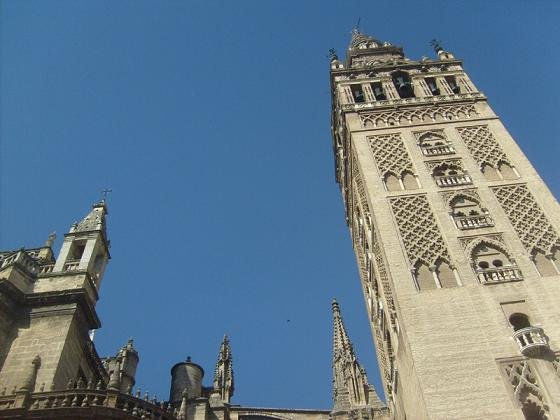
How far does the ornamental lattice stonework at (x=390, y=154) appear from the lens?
68.2ft

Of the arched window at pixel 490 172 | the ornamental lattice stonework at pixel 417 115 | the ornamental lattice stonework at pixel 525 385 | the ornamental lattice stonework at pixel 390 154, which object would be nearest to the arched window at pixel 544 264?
the ornamental lattice stonework at pixel 525 385

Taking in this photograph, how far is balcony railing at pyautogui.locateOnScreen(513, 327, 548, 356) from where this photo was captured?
13711 mm

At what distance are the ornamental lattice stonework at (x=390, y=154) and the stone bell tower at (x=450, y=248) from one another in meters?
0.06

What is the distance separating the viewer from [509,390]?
13.1m

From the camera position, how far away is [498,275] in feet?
52.7

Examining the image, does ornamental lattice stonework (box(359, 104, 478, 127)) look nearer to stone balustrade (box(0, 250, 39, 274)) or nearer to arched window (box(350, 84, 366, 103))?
arched window (box(350, 84, 366, 103))

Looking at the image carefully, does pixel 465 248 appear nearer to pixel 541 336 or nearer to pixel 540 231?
pixel 540 231

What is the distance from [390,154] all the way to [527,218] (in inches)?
221

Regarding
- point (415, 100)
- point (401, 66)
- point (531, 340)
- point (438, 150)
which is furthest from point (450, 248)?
point (401, 66)

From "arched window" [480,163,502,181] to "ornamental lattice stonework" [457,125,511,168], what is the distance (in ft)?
0.37

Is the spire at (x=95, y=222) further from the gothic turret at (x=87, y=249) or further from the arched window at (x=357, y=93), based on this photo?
the arched window at (x=357, y=93)

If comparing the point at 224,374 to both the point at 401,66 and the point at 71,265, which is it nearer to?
the point at 71,265

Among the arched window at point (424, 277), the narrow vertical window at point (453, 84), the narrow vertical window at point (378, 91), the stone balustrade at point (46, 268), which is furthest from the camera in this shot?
the narrow vertical window at point (378, 91)

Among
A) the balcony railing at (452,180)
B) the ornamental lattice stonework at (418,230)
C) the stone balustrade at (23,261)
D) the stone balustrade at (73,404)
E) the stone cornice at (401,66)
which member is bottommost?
the stone balustrade at (73,404)
